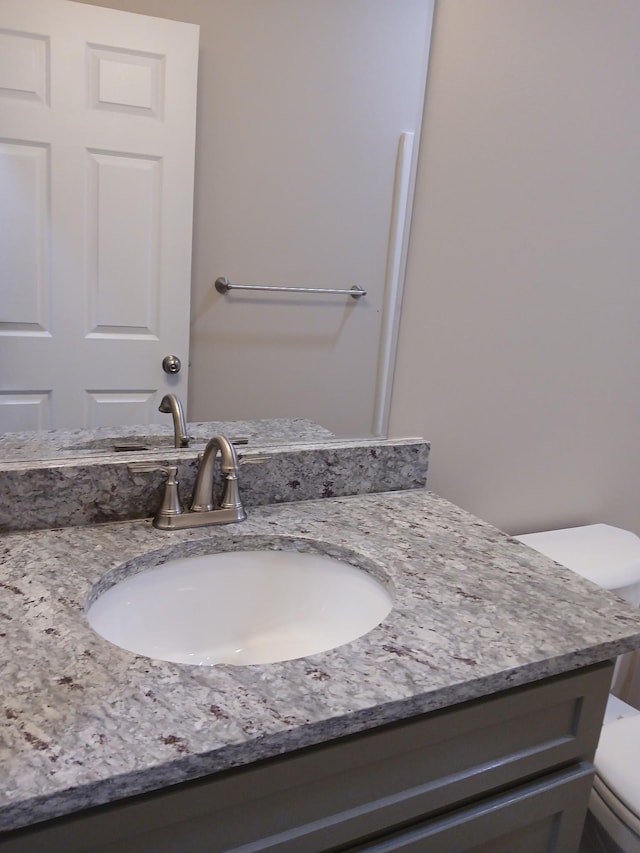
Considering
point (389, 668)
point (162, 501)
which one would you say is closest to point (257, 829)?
point (389, 668)

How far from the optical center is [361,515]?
3.92ft

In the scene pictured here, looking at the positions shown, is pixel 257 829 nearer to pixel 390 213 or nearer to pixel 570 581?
pixel 570 581

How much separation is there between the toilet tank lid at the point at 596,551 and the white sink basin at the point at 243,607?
2.07 ft

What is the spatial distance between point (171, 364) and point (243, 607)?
15.7 inches

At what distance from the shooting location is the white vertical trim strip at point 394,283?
4.18 feet

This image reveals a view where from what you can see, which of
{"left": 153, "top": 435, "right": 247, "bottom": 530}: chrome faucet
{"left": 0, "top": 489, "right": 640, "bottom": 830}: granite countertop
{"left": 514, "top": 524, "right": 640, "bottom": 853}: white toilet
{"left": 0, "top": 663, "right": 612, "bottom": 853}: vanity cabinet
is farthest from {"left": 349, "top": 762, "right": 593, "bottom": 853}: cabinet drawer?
{"left": 153, "top": 435, "right": 247, "bottom": 530}: chrome faucet

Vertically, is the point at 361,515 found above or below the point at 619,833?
above

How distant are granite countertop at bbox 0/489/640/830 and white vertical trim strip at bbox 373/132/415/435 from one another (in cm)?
30

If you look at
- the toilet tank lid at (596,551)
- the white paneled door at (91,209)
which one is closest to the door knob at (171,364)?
the white paneled door at (91,209)

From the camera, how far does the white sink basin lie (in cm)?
97

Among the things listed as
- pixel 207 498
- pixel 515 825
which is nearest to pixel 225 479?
pixel 207 498

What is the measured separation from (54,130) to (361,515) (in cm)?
75

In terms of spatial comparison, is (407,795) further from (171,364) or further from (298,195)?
(298,195)

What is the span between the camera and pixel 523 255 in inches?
57.2
